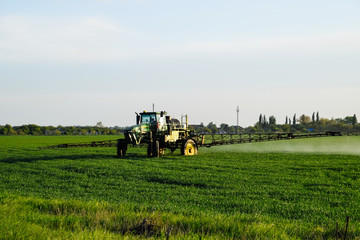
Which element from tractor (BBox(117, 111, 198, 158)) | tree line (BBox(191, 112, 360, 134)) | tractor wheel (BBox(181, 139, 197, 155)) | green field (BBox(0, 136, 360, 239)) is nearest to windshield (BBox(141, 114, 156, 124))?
tractor (BBox(117, 111, 198, 158))

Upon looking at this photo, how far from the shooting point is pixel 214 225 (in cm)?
786

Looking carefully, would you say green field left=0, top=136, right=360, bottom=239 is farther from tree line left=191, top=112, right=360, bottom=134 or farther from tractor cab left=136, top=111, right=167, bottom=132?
tree line left=191, top=112, right=360, bottom=134

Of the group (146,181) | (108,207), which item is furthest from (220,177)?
(108,207)

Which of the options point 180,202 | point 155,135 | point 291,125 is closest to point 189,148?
point 155,135

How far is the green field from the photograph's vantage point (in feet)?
24.2

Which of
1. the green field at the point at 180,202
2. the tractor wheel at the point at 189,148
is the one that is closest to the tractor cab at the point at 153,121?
the tractor wheel at the point at 189,148

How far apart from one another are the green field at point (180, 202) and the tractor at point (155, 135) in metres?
5.06

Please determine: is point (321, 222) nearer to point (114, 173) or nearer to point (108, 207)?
point (108, 207)

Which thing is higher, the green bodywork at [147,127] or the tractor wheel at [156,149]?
the green bodywork at [147,127]

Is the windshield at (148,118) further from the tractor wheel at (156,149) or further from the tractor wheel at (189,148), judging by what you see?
the tractor wheel at (189,148)

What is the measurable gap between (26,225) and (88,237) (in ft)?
5.84

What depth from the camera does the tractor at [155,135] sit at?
28.4 meters

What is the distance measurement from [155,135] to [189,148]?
3.64 meters

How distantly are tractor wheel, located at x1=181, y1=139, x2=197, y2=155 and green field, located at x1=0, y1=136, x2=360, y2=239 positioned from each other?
275 inches
